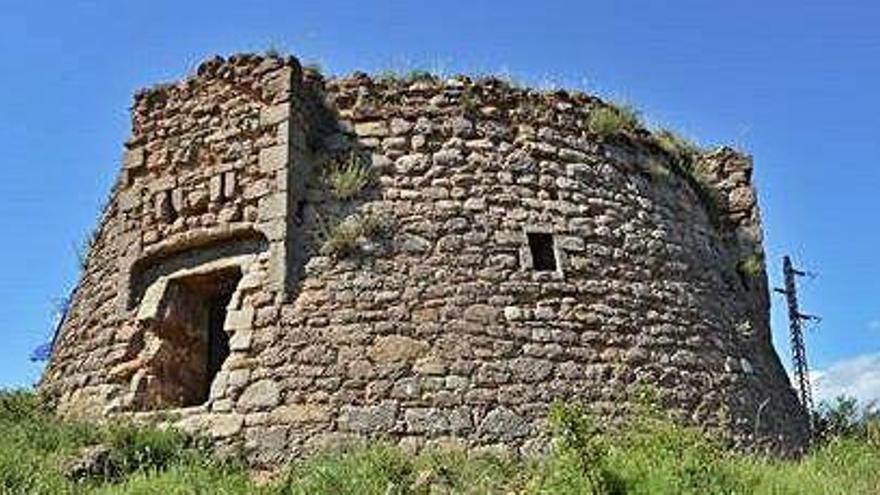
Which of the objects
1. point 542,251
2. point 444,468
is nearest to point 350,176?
point 542,251

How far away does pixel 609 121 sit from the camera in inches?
454

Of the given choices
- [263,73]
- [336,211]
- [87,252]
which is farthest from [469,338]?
[87,252]

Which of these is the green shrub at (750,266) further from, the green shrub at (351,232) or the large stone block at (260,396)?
the large stone block at (260,396)

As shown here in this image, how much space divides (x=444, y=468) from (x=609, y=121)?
169 inches

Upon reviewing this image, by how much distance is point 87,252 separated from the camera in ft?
40.1

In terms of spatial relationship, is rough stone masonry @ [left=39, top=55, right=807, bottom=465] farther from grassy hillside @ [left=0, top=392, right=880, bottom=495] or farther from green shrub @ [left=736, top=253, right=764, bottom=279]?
green shrub @ [left=736, top=253, right=764, bottom=279]

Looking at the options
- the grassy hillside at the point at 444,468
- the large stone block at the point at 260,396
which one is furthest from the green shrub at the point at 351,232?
the grassy hillside at the point at 444,468

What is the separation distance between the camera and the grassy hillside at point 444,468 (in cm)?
743

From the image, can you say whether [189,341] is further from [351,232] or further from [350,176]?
[350,176]

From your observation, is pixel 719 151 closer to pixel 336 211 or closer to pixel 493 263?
pixel 493 263

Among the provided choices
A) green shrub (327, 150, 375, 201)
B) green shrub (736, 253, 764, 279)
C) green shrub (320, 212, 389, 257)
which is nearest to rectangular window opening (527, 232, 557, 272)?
green shrub (320, 212, 389, 257)

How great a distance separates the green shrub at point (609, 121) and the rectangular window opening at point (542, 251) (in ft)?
4.74

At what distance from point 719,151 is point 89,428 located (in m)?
7.74

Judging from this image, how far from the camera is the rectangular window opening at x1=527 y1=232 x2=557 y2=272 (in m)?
10.6
